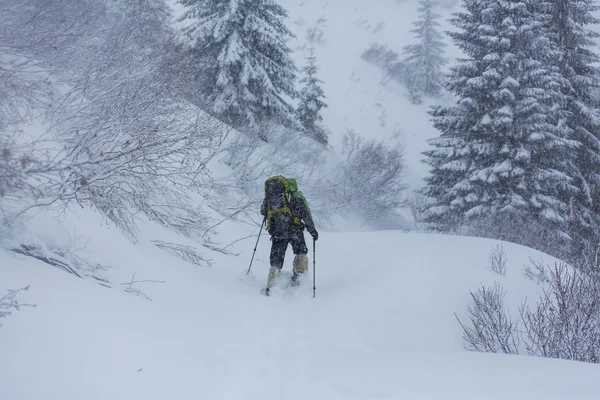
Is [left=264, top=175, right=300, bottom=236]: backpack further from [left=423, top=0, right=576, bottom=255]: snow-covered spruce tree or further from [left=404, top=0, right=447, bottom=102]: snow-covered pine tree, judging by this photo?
[left=404, top=0, right=447, bottom=102]: snow-covered pine tree

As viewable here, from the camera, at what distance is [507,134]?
13445 mm

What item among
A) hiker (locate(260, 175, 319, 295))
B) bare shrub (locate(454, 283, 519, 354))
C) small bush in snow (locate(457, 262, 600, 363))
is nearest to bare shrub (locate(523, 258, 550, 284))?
small bush in snow (locate(457, 262, 600, 363))

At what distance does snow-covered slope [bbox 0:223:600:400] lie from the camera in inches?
102

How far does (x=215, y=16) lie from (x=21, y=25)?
863 centimetres

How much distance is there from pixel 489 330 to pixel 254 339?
2.49 m

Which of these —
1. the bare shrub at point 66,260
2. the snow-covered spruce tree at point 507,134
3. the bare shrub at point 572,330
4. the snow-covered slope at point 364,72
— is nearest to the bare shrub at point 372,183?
the snow-covered spruce tree at point 507,134

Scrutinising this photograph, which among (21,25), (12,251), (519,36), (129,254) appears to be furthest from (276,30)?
(12,251)

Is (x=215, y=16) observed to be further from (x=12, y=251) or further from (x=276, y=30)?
(x=12, y=251)

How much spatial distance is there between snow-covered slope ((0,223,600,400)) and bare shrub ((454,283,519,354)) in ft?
0.69

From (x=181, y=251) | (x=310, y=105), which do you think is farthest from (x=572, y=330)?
(x=310, y=105)

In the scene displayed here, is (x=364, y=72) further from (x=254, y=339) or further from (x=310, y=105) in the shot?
(x=254, y=339)

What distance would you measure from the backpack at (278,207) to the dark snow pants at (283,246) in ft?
0.38

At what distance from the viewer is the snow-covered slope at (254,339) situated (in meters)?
2.58

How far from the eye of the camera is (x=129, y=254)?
528cm
